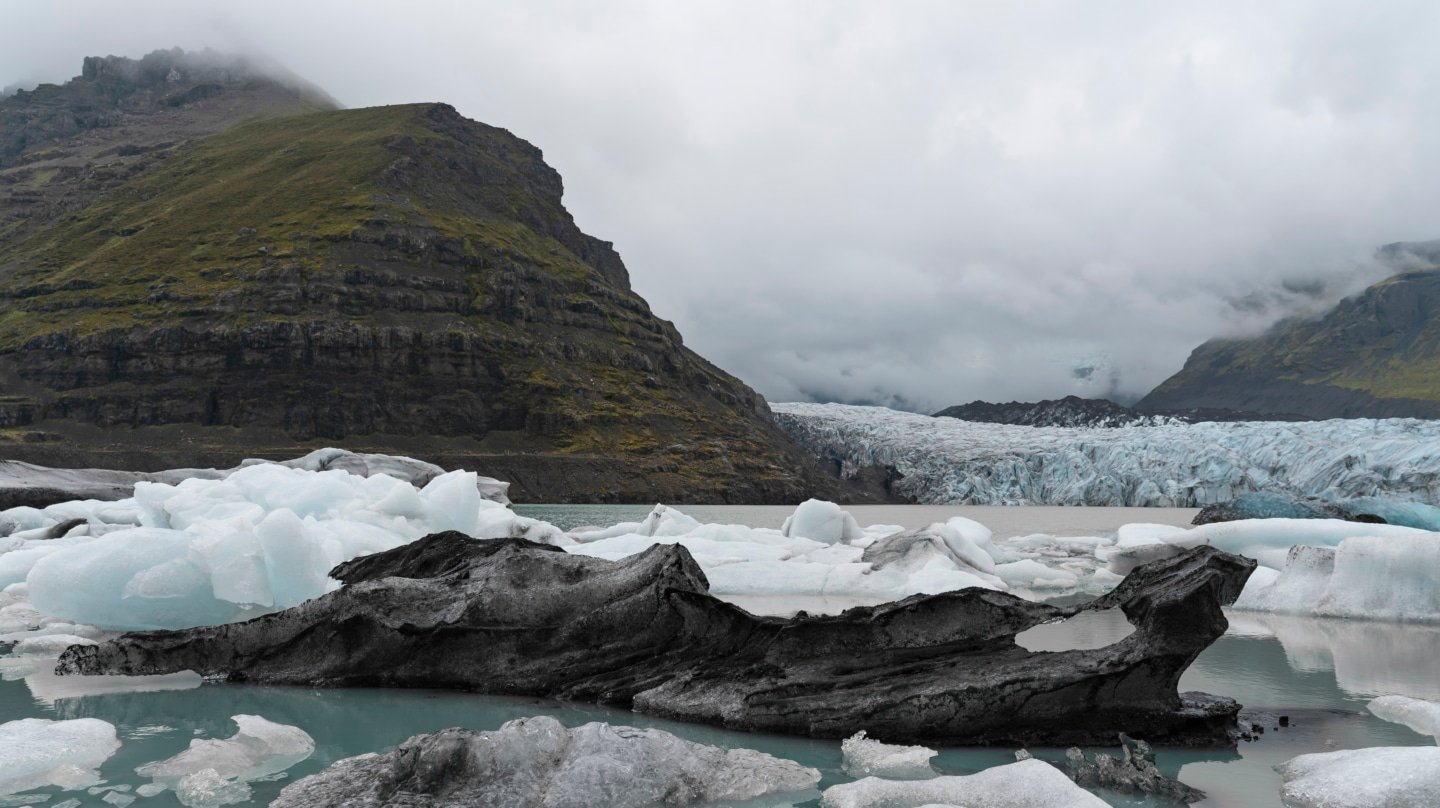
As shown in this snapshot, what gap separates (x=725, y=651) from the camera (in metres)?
8.02

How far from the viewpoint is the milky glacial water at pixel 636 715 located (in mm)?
6195

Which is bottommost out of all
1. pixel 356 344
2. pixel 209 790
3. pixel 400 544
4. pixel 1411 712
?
pixel 1411 712

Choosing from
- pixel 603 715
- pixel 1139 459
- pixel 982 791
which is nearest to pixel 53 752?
pixel 603 715

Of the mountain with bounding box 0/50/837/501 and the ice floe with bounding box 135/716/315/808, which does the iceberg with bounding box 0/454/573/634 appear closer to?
the ice floe with bounding box 135/716/315/808

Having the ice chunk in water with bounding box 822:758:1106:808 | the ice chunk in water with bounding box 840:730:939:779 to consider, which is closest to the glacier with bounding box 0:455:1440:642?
the ice chunk in water with bounding box 840:730:939:779

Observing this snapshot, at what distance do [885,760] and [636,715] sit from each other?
223 cm

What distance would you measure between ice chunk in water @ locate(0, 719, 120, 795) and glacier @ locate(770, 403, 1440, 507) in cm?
5376

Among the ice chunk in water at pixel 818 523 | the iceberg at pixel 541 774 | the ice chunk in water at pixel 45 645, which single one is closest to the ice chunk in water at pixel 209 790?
the iceberg at pixel 541 774

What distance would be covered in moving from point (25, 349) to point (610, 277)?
8183 cm

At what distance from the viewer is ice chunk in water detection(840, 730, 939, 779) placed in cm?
612

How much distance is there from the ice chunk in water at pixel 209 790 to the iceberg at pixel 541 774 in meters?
0.32

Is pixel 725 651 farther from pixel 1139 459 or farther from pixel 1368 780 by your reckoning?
pixel 1139 459

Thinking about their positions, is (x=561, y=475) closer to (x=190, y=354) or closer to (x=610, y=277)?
(x=190, y=354)

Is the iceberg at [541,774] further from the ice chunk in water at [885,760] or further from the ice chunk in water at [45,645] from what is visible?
the ice chunk in water at [45,645]
